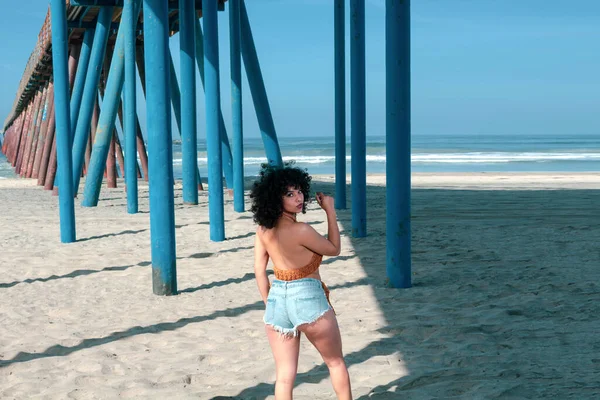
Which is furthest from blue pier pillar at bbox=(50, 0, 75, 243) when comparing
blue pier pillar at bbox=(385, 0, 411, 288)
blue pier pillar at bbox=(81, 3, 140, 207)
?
blue pier pillar at bbox=(385, 0, 411, 288)

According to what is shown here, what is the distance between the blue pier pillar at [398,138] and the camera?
5.89 m

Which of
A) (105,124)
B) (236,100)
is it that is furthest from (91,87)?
(236,100)

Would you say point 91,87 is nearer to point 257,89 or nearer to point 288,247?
point 257,89

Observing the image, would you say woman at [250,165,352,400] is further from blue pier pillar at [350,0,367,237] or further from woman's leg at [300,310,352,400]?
blue pier pillar at [350,0,367,237]

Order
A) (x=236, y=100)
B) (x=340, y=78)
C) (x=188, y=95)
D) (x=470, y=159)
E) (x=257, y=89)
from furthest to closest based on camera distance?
(x=470, y=159)
(x=257, y=89)
(x=236, y=100)
(x=188, y=95)
(x=340, y=78)

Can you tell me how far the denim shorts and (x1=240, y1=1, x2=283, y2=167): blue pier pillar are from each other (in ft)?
29.4

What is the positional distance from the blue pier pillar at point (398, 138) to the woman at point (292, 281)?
2.98 meters

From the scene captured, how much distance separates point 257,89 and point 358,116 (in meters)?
3.50

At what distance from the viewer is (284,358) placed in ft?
10.0

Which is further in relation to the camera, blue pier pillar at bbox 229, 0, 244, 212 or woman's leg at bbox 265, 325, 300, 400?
blue pier pillar at bbox 229, 0, 244, 212

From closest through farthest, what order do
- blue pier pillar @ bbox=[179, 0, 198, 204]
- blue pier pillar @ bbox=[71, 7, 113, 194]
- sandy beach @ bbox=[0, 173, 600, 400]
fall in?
sandy beach @ bbox=[0, 173, 600, 400]
blue pier pillar @ bbox=[179, 0, 198, 204]
blue pier pillar @ bbox=[71, 7, 113, 194]

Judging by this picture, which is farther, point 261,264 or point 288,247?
point 261,264

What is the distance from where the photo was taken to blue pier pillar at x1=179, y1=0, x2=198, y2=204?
1089 centimetres

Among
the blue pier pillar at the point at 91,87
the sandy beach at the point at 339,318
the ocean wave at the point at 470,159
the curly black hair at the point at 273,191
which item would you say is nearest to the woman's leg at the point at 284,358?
the curly black hair at the point at 273,191
